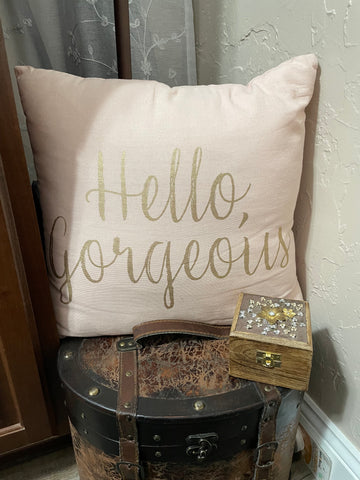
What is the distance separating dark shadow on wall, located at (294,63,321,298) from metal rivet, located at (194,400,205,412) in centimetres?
33

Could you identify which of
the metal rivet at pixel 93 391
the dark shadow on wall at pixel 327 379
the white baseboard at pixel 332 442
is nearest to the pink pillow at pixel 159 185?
the metal rivet at pixel 93 391

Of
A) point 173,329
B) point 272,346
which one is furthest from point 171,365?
point 272,346

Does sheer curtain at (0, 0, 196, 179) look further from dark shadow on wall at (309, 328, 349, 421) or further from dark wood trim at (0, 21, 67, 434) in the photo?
dark shadow on wall at (309, 328, 349, 421)

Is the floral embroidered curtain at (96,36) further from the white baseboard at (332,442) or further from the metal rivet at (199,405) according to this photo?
the white baseboard at (332,442)

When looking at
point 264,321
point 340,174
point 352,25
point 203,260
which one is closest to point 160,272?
point 203,260

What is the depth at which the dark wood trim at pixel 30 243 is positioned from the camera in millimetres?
551

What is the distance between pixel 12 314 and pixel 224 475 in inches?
16.8

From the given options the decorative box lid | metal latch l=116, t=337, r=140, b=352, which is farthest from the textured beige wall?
metal latch l=116, t=337, r=140, b=352

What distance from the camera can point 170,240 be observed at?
644mm

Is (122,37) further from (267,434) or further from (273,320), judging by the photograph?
(267,434)

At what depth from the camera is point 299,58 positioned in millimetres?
623

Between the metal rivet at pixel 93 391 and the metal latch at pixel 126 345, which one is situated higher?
the metal latch at pixel 126 345

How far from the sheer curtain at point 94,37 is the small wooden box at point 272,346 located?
552 millimetres

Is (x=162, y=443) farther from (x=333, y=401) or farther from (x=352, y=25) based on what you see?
(x=352, y=25)
